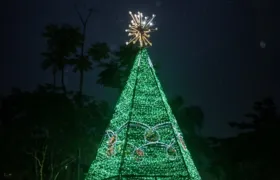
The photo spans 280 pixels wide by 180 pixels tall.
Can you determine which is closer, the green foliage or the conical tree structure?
the conical tree structure

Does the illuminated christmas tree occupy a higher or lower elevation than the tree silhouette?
lower

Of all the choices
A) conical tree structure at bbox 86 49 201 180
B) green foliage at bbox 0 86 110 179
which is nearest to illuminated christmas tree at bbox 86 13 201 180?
conical tree structure at bbox 86 49 201 180

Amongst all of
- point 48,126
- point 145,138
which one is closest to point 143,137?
point 145,138

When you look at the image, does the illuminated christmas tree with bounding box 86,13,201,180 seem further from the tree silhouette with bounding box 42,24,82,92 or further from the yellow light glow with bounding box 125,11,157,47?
the tree silhouette with bounding box 42,24,82,92

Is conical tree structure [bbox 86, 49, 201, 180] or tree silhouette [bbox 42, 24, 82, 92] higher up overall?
tree silhouette [bbox 42, 24, 82, 92]

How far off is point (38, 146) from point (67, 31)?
443 cm

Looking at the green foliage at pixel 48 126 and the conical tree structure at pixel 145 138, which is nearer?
the conical tree structure at pixel 145 138

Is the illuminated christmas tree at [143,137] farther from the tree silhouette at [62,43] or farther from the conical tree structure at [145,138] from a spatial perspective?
the tree silhouette at [62,43]

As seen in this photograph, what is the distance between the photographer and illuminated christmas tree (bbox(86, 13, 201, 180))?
1223cm

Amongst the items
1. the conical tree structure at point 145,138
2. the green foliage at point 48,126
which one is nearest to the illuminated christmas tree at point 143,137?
the conical tree structure at point 145,138

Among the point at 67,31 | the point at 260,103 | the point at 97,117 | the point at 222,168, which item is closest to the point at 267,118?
the point at 260,103

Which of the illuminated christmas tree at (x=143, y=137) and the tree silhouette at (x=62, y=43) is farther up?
the tree silhouette at (x=62, y=43)

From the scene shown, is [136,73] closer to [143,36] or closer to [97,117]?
[143,36]

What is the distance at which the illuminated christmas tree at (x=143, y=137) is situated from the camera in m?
12.2
